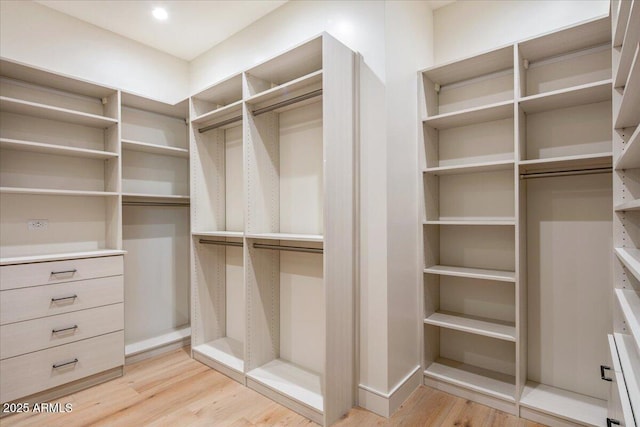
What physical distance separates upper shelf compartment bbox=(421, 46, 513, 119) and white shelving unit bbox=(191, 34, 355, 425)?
0.73 m

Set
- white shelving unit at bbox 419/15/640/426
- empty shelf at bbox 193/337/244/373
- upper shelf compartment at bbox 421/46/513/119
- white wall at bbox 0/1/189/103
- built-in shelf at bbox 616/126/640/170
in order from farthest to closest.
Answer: empty shelf at bbox 193/337/244/373 < white wall at bbox 0/1/189/103 < upper shelf compartment at bbox 421/46/513/119 < white shelving unit at bbox 419/15/640/426 < built-in shelf at bbox 616/126/640/170

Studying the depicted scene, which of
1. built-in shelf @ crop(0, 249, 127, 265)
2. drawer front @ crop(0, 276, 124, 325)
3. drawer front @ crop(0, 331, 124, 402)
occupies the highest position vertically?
built-in shelf @ crop(0, 249, 127, 265)

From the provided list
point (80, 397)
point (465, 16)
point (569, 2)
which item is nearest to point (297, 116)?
point (465, 16)

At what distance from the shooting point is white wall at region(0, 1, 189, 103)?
262 cm

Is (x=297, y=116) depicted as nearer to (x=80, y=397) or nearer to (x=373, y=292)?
(x=373, y=292)

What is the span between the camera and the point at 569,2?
2133 mm

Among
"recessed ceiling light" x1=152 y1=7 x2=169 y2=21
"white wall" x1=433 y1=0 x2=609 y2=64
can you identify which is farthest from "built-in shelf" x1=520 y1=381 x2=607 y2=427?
"recessed ceiling light" x1=152 y1=7 x2=169 y2=21

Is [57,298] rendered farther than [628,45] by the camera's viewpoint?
Yes

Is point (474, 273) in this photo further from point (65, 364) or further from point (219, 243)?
point (65, 364)

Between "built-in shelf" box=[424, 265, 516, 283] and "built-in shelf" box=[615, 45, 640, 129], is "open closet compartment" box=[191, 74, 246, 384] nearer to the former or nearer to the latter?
"built-in shelf" box=[424, 265, 516, 283]

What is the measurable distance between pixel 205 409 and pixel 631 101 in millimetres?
2833

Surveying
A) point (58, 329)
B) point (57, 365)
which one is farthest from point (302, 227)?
point (57, 365)

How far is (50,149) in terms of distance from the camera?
2551 millimetres

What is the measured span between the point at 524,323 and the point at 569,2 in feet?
6.97
